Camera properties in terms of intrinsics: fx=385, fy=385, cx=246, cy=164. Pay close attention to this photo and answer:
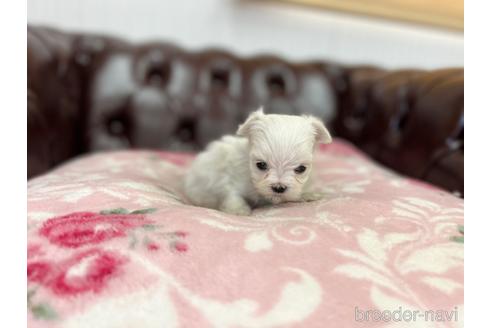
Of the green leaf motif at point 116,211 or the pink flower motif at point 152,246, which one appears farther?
the green leaf motif at point 116,211

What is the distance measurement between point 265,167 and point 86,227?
49 centimetres

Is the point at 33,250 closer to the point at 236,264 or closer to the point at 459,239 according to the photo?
the point at 236,264

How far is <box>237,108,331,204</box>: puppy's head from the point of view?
0.99 metres

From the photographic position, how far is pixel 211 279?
1.98 feet

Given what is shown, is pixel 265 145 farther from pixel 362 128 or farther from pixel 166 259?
pixel 362 128

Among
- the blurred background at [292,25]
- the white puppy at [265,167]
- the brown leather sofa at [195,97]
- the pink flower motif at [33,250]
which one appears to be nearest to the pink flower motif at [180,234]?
the pink flower motif at [33,250]

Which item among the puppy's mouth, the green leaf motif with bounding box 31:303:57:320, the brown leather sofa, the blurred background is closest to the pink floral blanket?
the green leaf motif with bounding box 31:303:57:320

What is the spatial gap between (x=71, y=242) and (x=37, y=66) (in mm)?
1096

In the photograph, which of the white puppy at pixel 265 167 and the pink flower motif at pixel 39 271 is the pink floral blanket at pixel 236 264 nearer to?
the pink flower motif at pixel 39 271

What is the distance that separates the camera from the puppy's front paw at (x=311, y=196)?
39.4 inches

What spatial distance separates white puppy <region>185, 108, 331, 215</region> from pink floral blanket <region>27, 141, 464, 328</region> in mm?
119

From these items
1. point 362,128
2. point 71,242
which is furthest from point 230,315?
point 362,128

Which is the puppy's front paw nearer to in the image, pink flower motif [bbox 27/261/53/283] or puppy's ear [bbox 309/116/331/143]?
puppy's ear [bbox 309/116/331/143]

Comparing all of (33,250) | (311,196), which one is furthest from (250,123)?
(33,250)
